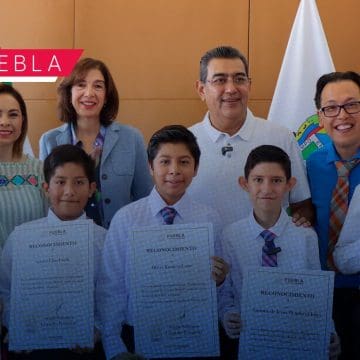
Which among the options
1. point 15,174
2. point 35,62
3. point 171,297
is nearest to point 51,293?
point 171,297

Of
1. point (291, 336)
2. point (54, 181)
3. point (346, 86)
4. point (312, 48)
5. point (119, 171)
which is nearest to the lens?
point (291, 336)

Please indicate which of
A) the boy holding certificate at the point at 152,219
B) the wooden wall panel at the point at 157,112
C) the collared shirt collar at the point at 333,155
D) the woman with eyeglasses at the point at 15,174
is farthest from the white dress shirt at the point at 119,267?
the wooden wall panel at the point at 157,112

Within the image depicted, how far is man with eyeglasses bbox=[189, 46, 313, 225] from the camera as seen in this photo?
2439mm

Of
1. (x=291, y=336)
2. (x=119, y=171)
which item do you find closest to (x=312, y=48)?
(x=119, y=171)

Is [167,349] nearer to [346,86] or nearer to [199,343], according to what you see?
[199,343]

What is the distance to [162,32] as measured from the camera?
444 centimetres

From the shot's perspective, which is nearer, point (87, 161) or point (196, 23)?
point (87, 161)

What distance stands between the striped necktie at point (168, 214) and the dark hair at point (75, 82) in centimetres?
88

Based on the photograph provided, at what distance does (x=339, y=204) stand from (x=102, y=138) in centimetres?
120

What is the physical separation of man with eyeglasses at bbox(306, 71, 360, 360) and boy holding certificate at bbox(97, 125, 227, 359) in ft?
1.80

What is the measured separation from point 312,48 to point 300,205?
6.07ft

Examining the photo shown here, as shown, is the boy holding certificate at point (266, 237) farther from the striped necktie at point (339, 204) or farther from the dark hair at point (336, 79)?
the dark hair at point (336, 79)

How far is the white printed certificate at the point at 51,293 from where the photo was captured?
6.26 feet

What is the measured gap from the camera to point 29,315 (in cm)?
191
